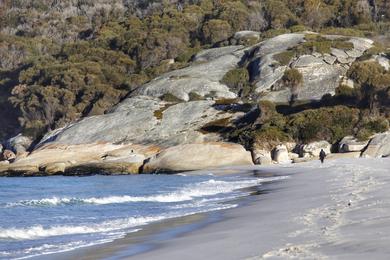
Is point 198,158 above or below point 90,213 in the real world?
above

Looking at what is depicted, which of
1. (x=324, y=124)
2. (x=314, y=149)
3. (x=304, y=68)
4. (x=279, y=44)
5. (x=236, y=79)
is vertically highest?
(x=279, y=44)

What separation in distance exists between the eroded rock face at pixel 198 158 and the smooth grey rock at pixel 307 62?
66.0 feet

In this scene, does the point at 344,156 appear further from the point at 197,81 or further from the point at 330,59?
the point at 197,81

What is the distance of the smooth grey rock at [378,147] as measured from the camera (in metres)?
36.3

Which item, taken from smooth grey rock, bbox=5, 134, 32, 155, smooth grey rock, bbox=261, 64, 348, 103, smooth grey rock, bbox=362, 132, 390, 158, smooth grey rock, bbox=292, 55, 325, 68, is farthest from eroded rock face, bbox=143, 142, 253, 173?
smooth grey rock, bbox=5, 134, 32, 155

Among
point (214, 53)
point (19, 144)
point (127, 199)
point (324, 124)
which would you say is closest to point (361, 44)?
point (214, 53)

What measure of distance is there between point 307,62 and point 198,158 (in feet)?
77.0

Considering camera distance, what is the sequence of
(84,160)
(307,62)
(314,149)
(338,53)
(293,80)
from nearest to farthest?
(314,149) < (84,160) < (293,80) < (307,62) < (338,53)

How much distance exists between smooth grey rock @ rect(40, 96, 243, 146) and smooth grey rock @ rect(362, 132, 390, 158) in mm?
13118

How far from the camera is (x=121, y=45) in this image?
285ft

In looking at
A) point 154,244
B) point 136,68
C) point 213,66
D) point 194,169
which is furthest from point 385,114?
point 136,68

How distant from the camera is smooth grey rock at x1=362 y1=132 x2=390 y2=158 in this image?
36.3 metres

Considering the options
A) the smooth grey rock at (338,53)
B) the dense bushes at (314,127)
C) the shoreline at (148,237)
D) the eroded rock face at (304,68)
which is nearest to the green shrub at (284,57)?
the eroded rock face at (304,68)

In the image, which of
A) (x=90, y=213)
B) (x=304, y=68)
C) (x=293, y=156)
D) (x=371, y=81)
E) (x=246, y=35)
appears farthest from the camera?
(x=246, y=35)
